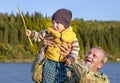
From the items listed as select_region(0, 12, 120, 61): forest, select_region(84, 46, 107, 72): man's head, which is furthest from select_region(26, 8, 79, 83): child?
select_region(0, 12, 120, 61): forest

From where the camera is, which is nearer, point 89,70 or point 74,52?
point 89,70

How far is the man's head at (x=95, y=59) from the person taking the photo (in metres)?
4.25

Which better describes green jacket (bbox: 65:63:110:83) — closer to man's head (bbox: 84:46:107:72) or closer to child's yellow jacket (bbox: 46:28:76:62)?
man's head (bbox: 84:46:107:72)

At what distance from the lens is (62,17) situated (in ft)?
14.4

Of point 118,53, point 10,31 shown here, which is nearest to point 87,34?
point 118,53

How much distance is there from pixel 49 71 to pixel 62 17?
0.46m

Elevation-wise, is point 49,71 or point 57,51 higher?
point 57,51

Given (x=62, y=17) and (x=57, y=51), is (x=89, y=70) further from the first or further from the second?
(x=62, y=17)

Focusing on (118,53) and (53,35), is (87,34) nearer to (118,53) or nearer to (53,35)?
(118,53)

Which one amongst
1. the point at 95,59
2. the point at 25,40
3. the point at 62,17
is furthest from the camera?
the point at 25,40

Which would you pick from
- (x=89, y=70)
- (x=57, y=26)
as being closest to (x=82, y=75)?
(x=89, y=70)

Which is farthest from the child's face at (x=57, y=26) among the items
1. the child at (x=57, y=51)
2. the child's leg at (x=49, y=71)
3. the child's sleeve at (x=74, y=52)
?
the child's leg at (x=49, y=71)

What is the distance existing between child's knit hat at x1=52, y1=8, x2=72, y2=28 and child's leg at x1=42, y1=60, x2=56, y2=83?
1.14ft

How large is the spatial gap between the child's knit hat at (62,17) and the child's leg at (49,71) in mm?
347
